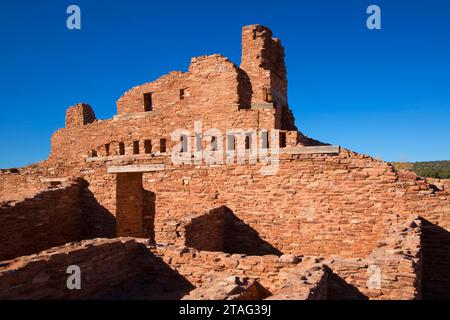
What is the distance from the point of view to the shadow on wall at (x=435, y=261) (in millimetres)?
8000

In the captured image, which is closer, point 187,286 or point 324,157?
point 187,286

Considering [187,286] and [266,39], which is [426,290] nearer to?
[187,286]

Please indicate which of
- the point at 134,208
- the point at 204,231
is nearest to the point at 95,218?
the point at 134,208

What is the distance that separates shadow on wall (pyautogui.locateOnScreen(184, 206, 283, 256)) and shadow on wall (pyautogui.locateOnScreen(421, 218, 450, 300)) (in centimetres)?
332

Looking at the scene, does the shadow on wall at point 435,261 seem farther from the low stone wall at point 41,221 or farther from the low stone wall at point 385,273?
the low stone wall at point 41,221

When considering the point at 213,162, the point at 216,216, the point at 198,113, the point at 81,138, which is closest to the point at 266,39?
the point at 198,113

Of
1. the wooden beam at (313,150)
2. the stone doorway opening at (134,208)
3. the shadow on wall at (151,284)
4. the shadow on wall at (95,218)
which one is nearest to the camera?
the shadow on wall at (151,284)

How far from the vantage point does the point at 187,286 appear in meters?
7.03

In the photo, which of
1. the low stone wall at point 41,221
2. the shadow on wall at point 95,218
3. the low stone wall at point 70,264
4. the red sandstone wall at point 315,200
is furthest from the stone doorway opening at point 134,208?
the low stone wall at point 70,264

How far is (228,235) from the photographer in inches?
408

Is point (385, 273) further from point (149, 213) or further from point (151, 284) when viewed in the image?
point (149, 213)

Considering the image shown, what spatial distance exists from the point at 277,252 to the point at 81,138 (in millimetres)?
16306

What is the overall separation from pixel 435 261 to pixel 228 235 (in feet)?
16.4

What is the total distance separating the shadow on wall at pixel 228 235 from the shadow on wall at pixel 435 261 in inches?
131
